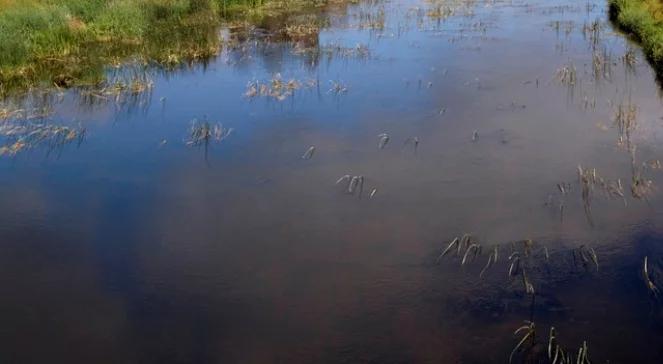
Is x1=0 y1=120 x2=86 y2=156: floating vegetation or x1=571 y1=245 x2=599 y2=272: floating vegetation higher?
x1=0 y1=120 x2=86 y2=156: floating vegetation

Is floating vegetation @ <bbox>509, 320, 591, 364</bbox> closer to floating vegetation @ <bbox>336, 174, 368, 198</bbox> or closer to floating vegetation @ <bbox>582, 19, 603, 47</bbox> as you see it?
floating vegetation @ <bbox>336, 174, 368, 198</bbox>

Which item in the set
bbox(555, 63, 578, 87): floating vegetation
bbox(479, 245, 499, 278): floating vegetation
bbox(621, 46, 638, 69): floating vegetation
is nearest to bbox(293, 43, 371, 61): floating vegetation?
bbox(555, 63, 578, 87): floating vegetation

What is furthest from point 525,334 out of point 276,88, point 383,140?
point 276,88

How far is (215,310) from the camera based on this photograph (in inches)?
232

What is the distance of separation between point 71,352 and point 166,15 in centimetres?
1608

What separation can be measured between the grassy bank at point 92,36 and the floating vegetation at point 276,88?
3.23 m

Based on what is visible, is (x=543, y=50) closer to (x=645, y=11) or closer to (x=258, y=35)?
(x=645, y=11)

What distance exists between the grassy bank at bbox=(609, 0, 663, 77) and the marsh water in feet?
1.44

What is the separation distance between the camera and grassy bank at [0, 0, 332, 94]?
14.2 m

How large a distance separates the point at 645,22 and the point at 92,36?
45.9 feet

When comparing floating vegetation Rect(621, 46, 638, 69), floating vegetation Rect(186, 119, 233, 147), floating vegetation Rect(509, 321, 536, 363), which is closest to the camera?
floating vegetation Rect(509, 321, 536, 363)

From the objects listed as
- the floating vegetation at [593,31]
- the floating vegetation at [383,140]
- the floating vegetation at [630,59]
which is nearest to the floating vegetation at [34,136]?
the floating vegetation at [383,140]

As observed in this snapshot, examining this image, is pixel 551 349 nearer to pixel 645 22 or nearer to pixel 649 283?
pixel 649 283

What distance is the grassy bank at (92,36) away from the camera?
14219 mm
